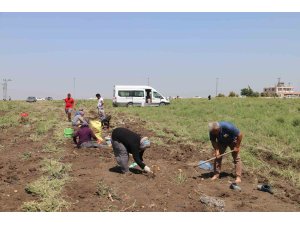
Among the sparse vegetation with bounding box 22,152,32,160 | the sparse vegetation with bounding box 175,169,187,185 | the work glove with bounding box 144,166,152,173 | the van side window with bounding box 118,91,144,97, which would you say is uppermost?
the van side window with bounding box 118,91,144,97

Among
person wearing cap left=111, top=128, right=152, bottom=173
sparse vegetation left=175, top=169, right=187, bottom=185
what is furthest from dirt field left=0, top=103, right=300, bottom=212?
person wearing cap left=111, top=128, right=152, bottom=173

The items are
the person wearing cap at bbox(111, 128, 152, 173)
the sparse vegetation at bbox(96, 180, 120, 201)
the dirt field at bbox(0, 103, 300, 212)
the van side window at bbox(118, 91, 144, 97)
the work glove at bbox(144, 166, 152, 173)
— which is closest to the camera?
the dirt field at bbox(0, 103, 300, 212)

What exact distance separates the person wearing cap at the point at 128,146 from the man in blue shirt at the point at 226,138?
145cm

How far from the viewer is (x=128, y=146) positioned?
8547 mm

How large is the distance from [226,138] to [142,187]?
7.45 ft

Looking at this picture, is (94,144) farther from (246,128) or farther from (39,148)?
(246,128)

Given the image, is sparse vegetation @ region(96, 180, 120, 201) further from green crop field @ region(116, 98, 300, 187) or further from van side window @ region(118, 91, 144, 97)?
van side window @ region(118, 91, 144, 97)

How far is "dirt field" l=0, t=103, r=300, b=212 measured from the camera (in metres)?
6.55

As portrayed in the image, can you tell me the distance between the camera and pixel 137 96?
35781 millimetres

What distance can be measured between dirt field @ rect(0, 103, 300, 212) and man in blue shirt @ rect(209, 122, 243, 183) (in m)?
0.38

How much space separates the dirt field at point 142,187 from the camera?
6.55m

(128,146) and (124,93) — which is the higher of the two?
(124,93)

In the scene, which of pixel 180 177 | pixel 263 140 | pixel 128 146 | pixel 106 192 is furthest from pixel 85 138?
pixel 263 140

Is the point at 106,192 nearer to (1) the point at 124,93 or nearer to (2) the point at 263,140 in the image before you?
(2) the point at 263,140
